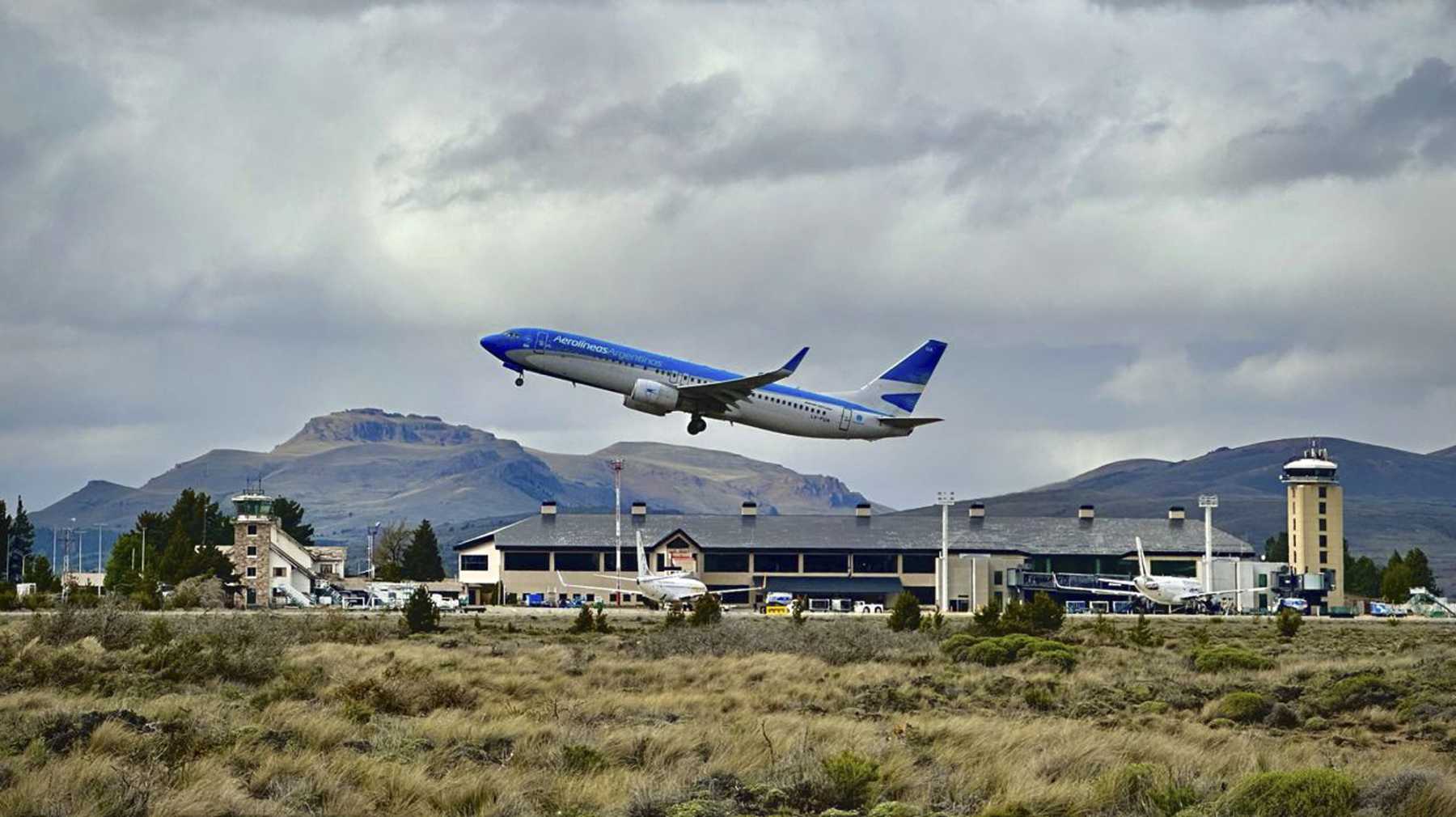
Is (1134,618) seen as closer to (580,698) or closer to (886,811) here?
(580,698)

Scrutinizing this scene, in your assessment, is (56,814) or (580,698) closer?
(56,814)

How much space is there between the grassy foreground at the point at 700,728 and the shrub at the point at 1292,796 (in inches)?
1.4

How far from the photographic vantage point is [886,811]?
1955 cm

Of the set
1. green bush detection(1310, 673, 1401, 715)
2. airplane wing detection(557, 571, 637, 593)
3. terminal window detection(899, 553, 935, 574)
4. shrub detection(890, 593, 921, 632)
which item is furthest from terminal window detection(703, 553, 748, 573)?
green bush detection(1310, 673, 1401, 715)

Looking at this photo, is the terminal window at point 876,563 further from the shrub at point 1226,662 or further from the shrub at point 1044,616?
the shrub at point 1226,662

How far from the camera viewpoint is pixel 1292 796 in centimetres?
1991

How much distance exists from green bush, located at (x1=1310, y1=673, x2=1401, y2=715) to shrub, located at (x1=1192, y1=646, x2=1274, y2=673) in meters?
7.07

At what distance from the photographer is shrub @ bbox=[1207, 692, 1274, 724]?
Answer: 3503 centimetres

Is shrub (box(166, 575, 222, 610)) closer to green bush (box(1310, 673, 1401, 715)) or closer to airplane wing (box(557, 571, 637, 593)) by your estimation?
airplane wing (box(557, 571, 637, 593))

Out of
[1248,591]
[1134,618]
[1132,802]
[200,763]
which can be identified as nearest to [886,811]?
[1132,802]

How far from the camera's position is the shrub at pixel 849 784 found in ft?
67.8

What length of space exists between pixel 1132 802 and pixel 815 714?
12.8m

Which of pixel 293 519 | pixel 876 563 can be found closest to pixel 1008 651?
pixel 876 563

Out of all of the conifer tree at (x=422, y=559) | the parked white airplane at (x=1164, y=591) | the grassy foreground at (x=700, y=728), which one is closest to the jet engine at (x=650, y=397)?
the grassy foreground at (x=700, y=728)
